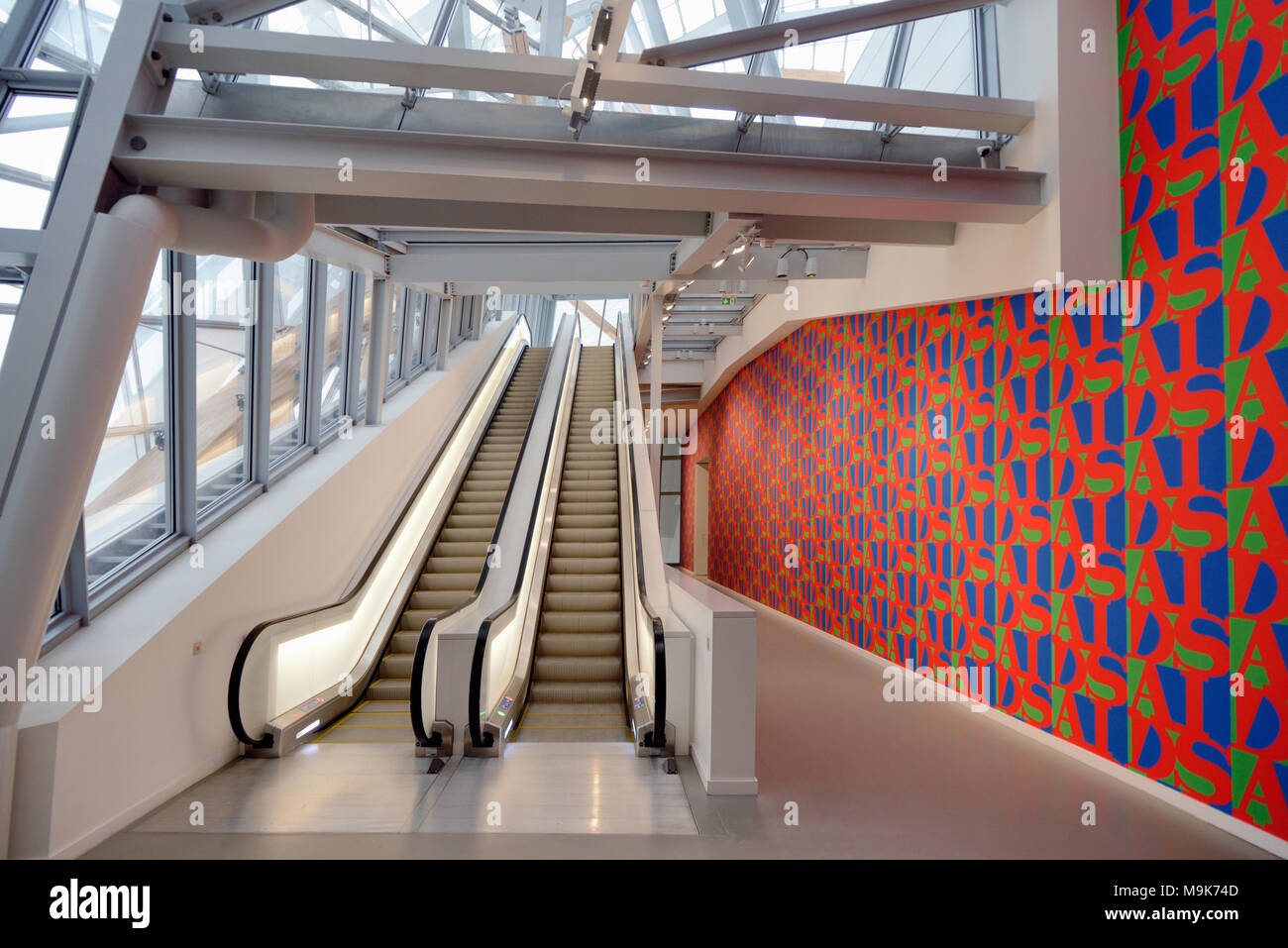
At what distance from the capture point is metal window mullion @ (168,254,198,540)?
566cm

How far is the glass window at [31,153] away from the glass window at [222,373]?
132 centimetres

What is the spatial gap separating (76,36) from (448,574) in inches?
224

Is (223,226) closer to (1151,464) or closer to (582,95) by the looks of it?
(582,95)

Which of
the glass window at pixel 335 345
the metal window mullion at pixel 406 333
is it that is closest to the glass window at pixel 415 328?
the metal window mullion at pixel 406 333

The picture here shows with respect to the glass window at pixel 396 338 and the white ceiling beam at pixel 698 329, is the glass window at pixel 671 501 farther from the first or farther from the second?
the glass window at pixel 396 338

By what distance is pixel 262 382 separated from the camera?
278 inches

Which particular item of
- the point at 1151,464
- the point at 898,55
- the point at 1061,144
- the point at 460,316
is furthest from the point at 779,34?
the point at 460,316

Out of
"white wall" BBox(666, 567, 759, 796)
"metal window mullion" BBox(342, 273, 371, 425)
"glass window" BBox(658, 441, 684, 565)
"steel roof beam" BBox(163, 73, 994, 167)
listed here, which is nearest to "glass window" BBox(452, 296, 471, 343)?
"metal window mullion" BBox(342, 273, 371, 425)

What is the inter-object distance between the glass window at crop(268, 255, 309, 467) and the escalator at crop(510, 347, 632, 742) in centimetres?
302

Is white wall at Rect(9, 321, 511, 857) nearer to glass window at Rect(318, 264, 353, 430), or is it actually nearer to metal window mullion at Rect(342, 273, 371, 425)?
glass window at Rect(318, 264, 353, 430)

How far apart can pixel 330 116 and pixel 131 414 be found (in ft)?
7.86

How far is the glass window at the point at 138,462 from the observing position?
510cm
